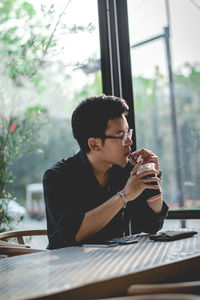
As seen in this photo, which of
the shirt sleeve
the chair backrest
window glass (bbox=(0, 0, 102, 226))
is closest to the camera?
the chair backrest

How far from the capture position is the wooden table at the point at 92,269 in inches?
43.3

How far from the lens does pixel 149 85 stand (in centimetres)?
311

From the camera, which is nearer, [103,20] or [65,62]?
[103,20]

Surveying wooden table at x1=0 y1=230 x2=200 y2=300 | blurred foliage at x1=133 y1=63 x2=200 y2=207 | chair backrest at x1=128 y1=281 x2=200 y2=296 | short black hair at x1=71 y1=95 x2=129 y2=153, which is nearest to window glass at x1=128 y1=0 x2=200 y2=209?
blurred foliage at x1=133 y1=63 x2=200 y2=207

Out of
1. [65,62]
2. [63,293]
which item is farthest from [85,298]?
[65,62]

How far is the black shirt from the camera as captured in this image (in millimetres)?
1958

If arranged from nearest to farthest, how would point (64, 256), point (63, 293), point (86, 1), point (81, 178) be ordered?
point (63, 293), point (64, 256), point (81, 178), point (86, 1)

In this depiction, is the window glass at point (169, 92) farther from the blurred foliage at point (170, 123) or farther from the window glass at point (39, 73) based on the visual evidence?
the window glass at point (39, 73)

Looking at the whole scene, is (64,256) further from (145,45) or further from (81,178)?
(145,45)

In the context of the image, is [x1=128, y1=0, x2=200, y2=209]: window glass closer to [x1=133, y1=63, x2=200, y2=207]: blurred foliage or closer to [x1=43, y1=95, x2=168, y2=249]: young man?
[x1=133, y1=63, x2=200, y2=207]: blurred foliage

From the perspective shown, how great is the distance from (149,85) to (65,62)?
2.47ft

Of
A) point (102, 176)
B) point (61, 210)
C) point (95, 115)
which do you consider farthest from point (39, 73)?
point (61, 210)

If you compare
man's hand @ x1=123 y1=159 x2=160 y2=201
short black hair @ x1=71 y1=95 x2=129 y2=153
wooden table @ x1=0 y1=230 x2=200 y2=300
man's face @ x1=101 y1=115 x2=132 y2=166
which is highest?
short black hair @ x1=71 y1=95 x2=129 y2=153

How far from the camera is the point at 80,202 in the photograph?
2.22 m
